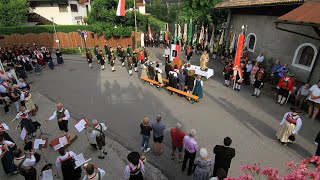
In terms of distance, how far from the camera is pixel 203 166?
5.63 m

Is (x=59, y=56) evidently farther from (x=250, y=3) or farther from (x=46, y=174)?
(x=250, y=3)

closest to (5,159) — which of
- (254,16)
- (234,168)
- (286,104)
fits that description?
(234,168)

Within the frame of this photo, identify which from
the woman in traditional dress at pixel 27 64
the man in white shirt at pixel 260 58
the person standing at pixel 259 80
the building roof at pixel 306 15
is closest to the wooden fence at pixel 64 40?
the woman in traditional dress at pixel 27 64

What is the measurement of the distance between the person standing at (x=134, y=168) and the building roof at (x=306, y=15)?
9.08 m

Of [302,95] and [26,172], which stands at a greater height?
[302,95]

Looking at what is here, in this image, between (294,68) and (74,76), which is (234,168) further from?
(74,76)

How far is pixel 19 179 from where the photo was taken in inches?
267

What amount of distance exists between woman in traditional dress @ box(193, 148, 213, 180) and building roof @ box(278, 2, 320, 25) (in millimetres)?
7687

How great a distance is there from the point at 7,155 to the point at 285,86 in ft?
38.5

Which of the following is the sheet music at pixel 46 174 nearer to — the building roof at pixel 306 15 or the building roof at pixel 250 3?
the building roof at pixel 306 15

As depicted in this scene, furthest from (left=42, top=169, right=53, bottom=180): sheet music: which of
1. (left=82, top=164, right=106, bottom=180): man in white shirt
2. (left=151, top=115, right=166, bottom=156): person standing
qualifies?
(left=151, top=115, right=166, bottom=156): person standing

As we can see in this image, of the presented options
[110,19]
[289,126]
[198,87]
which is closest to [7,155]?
[198,87]

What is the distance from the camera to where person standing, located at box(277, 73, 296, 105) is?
10.4m

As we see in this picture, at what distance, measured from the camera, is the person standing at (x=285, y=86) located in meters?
10.4
